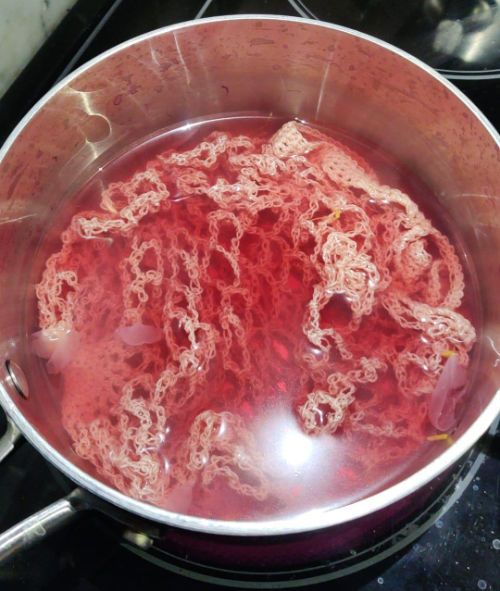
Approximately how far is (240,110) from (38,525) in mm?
848

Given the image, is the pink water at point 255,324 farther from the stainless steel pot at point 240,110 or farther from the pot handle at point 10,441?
the pot handle at point 10,441

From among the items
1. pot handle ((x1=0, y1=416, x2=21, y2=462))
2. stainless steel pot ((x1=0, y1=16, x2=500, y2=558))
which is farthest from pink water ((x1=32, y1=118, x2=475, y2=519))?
pot handle ((x1=0, y1=416, x2=21, y2=462))

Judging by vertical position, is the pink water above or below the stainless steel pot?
below

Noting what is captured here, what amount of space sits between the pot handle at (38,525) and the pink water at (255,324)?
0.12 metres

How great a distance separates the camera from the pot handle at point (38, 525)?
27.8 inches

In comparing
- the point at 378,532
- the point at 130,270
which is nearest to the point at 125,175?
the point at 130,270

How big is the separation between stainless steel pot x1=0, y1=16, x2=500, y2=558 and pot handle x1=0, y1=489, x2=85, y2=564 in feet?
0.35

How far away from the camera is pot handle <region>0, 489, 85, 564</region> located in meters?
0.71

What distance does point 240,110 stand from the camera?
1.23 m

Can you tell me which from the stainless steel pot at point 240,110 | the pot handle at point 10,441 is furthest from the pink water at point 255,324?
the pot handle at point 10,441

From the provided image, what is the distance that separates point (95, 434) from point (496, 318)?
65 cm

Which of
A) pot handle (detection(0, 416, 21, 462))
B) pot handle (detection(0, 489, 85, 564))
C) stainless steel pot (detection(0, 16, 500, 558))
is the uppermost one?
stainless steel pot (detection(0, 16, 500, 558))

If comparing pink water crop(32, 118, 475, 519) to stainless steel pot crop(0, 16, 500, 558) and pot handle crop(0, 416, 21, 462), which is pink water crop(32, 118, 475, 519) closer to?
stainless steel pot crop(0, 16, 500, 558)

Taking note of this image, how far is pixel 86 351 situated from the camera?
0.98 m
